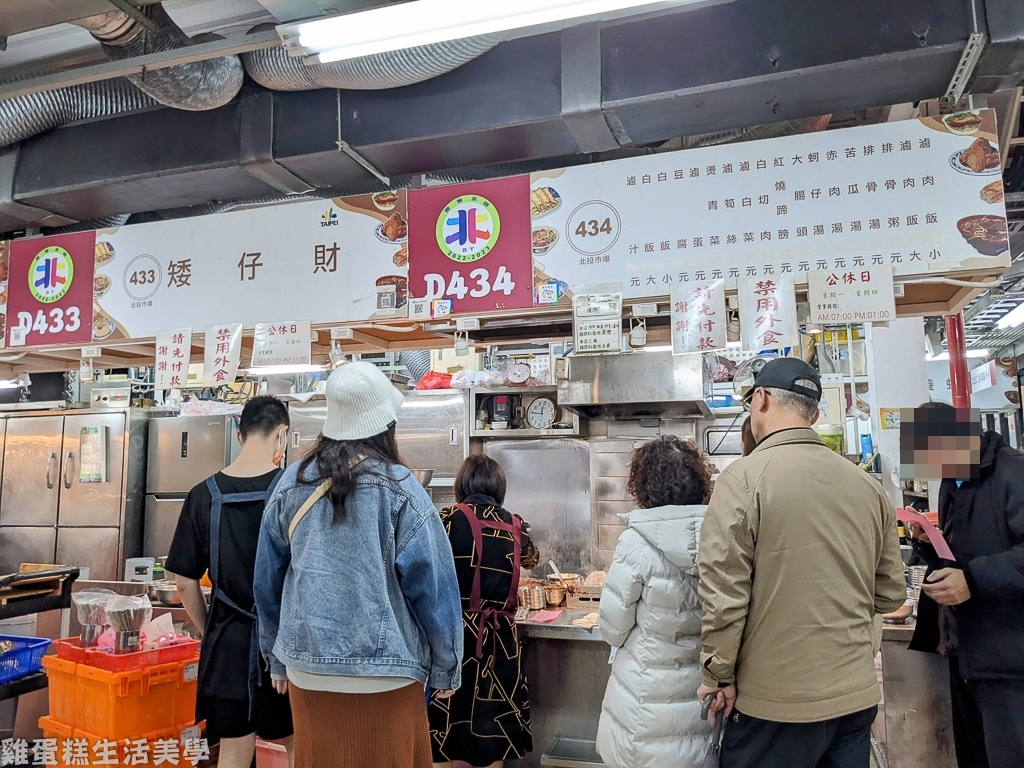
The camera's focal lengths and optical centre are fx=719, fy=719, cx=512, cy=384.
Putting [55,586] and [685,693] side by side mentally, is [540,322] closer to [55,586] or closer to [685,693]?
[685,693]

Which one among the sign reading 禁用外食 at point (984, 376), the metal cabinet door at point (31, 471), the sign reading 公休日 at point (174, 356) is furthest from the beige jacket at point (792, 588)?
the sign reading 禁用外食 at point (984, 376)

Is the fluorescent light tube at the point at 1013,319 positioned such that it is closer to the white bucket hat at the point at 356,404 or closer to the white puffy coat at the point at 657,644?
the white puffy coat at the point at 657,644

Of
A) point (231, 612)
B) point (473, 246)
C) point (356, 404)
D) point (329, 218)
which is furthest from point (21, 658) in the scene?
point (473, 246)

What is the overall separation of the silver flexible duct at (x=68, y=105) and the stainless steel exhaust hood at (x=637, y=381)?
11.6 ft

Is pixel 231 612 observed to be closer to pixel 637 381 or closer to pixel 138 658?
pixel 138 658

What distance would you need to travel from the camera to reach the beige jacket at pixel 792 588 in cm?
205

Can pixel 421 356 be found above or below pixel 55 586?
above

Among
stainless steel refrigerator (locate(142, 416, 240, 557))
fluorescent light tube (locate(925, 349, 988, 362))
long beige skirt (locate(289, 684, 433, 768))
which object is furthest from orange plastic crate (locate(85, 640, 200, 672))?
fluorescent light tube (locate(925, 349, 988, 362))

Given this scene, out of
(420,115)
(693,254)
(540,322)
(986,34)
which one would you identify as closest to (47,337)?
(420,115)

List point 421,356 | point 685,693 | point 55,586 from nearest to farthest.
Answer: point 685,693 < point 55,586 < point 421,356

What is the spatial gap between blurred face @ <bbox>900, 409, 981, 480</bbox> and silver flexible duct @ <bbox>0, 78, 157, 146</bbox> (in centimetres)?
445

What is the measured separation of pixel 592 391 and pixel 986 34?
3474 millimetres

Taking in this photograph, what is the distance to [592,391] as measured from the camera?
19.1ft

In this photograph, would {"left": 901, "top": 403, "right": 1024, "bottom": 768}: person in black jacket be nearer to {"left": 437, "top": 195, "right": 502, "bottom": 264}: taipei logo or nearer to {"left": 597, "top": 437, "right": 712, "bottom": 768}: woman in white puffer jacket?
{"left": 597, "top": 437, "right": 712, "bottom": 768}: woman in white puffer jacket
